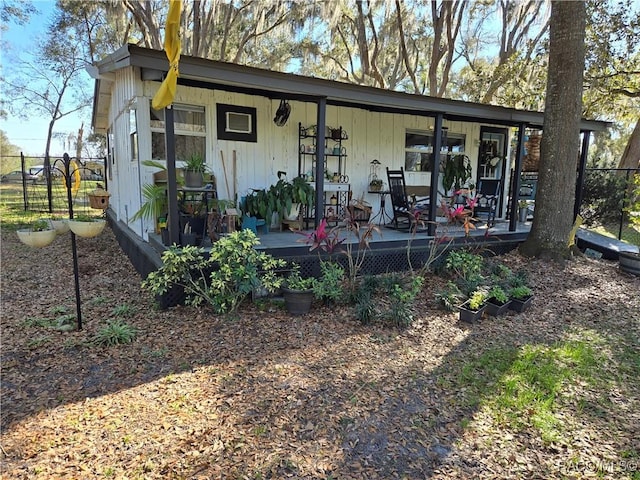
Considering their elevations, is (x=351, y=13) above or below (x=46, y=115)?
above

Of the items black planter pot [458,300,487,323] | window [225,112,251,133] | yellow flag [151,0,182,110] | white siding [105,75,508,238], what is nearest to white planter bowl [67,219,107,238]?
yellow flag [151,0,182,110]

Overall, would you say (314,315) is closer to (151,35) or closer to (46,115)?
(151,35)

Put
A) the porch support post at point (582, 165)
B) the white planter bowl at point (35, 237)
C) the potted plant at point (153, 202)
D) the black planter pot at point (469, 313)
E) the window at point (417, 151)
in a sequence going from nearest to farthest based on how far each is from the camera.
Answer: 1. the white planter bowl at point (35, 237)
2. the black planter pot at point (469, 313)
3. the potted plant at point (153, 202)
4. the porch support post at point (582, 165)
5. the window at point (417, 151)

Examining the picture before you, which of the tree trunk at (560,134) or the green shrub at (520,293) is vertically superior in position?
the tree trunk at (560,134)

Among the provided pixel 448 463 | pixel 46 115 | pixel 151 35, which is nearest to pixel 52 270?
pixel 448 463

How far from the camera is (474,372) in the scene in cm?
292

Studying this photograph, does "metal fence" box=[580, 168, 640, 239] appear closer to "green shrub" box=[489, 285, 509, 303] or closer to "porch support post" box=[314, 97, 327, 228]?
"green shrub" box=[489, 285, 509, 303]

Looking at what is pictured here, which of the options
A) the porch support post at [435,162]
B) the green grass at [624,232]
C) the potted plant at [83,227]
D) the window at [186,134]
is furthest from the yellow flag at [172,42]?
the green grass at [624,232]

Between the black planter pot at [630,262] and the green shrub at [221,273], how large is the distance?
4.70 meters

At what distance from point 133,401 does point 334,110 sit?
5615 mm

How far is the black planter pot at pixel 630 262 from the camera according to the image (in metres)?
5.33

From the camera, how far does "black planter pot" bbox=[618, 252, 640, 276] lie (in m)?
5.33

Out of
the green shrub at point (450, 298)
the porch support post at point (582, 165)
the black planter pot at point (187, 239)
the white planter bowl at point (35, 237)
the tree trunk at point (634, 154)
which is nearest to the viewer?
the white planter bowl at point (35, 237)

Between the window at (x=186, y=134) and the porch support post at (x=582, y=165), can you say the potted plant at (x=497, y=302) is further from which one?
the porch support post at (x=582, y=165)
